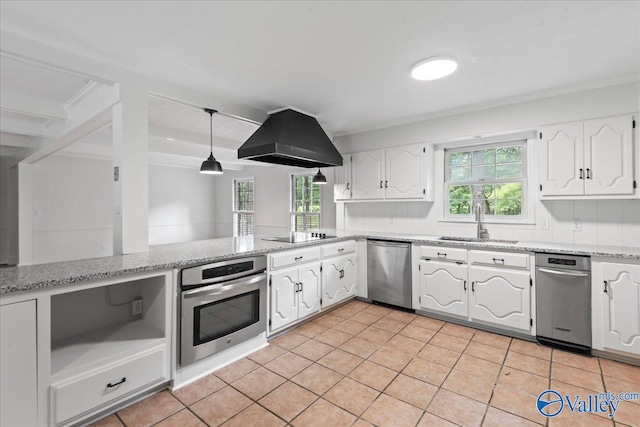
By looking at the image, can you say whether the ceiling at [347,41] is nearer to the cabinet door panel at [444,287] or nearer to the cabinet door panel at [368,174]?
the cabinet door panel at [368,174]

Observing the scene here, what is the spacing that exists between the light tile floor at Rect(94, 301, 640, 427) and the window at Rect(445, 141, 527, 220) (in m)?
1.45

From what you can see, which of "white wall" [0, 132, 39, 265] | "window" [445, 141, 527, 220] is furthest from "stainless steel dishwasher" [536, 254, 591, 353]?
"white wall" [0, 132, 39, 265]

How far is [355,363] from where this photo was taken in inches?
93.0

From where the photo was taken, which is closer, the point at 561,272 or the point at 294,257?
the point at 561,272

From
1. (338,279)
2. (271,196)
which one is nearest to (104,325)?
(338,279)

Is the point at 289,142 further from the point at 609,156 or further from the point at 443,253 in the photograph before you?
the point at 609,156

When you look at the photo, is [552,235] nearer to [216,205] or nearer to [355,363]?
[355,363]

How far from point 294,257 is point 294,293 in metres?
0.35

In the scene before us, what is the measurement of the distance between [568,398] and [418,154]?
8.84 feet

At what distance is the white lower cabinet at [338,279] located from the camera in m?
3.36

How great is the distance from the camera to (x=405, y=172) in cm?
387

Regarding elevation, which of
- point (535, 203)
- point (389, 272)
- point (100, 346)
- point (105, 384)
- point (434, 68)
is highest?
point (434, 68)

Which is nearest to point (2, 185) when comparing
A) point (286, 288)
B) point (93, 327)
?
point (93, 327)

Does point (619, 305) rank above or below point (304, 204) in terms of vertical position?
below
